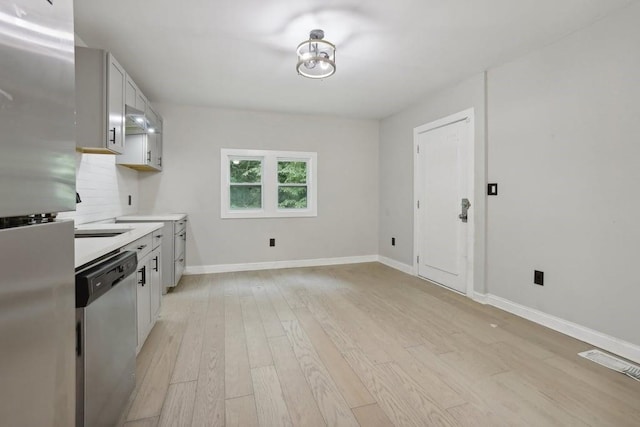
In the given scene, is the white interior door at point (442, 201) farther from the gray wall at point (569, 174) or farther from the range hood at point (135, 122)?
the range hood at point (135, 122)

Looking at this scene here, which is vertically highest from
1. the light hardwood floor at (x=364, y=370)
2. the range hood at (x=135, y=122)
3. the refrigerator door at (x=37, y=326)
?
the range hood at (x=135, y=122)

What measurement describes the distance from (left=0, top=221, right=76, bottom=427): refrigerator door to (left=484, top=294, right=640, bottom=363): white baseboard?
10.4 ft

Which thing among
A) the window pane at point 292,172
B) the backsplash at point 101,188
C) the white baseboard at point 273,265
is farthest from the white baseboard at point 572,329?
the backsplash at point 101,188

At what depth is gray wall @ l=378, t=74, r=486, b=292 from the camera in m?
3.28

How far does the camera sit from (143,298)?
2.16m

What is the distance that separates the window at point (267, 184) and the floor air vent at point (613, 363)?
362 centimetres

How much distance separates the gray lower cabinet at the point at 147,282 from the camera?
80.7 inches

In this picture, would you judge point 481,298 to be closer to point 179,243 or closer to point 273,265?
point 273,265

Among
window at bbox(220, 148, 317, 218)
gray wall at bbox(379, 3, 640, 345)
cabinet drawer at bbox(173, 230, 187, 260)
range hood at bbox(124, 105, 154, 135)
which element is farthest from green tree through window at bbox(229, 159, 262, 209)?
gray wall at bbox(379, 3, 640, 345)

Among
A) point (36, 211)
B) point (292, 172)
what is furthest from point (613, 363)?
point (292, 172)

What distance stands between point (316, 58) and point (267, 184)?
100 inches

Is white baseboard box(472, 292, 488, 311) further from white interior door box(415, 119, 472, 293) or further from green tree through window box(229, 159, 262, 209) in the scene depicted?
green tree through window box(229, 159, 262, 209)

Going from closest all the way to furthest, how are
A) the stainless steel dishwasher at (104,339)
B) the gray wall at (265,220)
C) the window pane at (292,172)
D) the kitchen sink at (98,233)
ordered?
the stainless steel dishwasher at (104,339) → the kitchen sink at (98,233) → the gray wall at (265,220) → the window pane at (292,172)

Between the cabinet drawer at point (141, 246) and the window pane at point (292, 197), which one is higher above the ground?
the window pane at point (292, 197)
